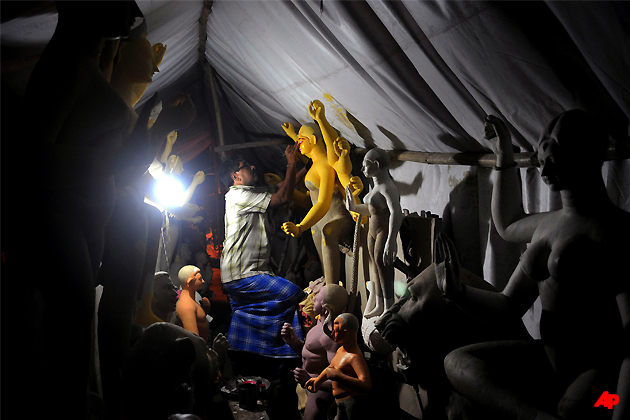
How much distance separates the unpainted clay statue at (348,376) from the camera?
2.33m

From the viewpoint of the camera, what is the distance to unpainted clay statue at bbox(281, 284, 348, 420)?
275 centimetres

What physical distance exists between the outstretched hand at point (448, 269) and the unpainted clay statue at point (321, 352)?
5.00ft

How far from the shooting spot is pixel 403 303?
1.71m

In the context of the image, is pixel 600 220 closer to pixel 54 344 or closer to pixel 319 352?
pixel 54 344

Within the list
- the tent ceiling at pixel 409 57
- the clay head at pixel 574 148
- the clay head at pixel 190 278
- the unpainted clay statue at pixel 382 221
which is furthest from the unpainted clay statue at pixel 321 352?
the clay head at pixel 574 148

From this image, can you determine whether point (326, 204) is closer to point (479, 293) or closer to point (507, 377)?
point (479, 293)

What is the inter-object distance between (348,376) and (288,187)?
2.16 m

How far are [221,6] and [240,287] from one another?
230cm

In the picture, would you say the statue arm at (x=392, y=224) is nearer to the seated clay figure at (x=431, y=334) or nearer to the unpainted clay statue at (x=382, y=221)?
the unpainted clay statue at (x=382, y=221)

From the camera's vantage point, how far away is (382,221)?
9.22 feet

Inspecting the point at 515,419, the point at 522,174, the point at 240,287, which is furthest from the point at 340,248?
the point at 515,419

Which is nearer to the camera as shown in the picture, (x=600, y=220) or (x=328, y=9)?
(x=600, y=220)

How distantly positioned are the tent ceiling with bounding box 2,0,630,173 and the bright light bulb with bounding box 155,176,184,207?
713mm

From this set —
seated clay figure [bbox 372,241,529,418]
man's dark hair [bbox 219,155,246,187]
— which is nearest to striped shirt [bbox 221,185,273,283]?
man's dark hair [bbox 219,155,246,187]
